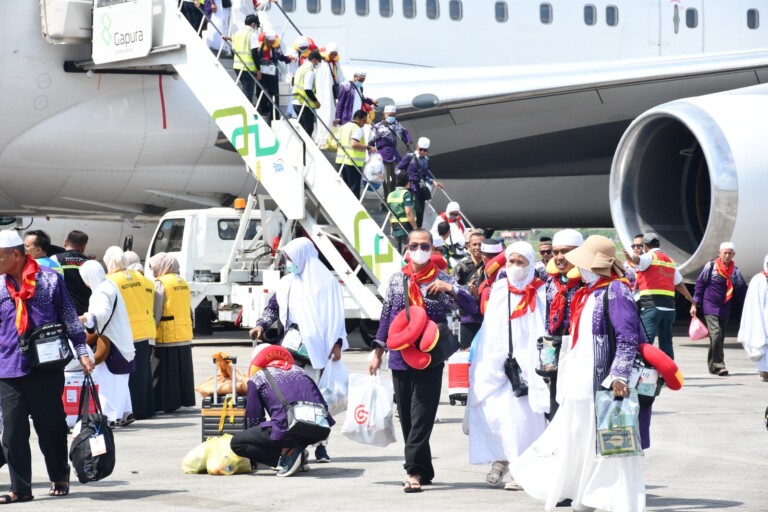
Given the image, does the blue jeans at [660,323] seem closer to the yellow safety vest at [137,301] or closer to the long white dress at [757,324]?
the long white dress at [757,324]

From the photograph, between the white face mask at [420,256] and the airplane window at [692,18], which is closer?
the white face mask at [420,256]

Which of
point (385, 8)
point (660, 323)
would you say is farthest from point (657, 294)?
point (385, 8)

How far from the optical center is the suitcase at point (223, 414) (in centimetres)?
800

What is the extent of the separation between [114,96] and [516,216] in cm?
734

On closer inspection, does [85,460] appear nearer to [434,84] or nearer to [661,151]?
[661,151]

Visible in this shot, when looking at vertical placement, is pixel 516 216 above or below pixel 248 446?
above

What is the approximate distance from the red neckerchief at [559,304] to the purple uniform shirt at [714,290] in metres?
7.31

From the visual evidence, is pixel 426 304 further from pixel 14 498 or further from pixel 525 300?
pixel 14 498

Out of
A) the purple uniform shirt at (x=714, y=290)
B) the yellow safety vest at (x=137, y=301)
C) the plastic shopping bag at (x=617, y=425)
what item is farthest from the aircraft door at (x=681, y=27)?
the plastic shopping bag at (x=617, y=425)

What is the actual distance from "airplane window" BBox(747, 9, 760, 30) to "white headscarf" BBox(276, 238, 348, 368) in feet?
55.2

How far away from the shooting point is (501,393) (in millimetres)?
7199

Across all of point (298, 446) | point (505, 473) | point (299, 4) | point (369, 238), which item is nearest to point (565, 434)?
point (505, 473)

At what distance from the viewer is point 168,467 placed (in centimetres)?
792

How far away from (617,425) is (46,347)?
2.89 meters
